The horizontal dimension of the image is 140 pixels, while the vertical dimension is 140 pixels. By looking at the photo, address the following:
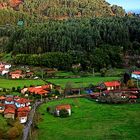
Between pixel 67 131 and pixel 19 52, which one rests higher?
pixel 19 52

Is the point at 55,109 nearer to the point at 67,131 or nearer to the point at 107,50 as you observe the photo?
the point at 67,131

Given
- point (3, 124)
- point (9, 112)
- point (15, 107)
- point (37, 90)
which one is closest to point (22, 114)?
point (9, 112)

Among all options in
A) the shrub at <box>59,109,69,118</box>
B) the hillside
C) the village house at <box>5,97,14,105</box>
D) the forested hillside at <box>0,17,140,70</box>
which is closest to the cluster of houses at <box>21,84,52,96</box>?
the village house at <box>5,97,14,105</box>

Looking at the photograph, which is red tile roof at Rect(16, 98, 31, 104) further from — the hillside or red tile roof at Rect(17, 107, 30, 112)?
the hillside

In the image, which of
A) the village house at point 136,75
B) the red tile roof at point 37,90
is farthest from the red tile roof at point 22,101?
the village house at point 136,75

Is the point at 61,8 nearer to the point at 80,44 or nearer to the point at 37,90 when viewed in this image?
the point at 80,44

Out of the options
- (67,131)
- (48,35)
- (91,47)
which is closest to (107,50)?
(91,47)
